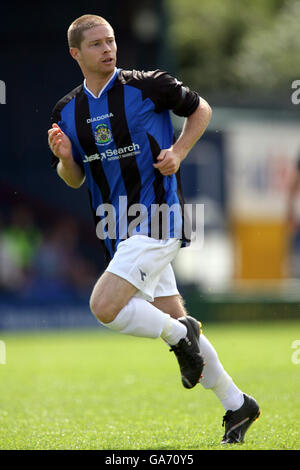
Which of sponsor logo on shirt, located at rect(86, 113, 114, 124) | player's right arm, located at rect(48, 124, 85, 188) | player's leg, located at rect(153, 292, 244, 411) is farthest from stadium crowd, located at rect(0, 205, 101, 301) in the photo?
sponsor logo on shirt, located at rect(86, 113, 114, 124)

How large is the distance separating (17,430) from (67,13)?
10285mm

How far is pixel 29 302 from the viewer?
45.7 feet

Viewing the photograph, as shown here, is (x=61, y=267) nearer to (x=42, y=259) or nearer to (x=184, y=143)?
(x=42, y=259)

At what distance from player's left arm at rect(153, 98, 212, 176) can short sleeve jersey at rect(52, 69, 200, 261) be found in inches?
1.7

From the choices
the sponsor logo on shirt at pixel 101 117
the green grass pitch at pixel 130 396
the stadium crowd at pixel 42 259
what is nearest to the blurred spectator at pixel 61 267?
the stadium crowd at pixel 42 259

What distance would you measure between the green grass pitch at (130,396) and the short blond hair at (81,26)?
6.74 ft

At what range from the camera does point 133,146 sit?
4.71 m

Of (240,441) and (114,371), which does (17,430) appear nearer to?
(240,441)

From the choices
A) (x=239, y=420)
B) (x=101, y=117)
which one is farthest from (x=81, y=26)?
(x=239, y=420)

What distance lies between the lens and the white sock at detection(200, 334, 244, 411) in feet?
15.6

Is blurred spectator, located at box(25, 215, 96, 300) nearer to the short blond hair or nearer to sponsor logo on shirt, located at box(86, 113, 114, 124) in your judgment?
sponsor logo on shirt, located at box(86, 113, 114, 124)

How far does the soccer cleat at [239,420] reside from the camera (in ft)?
15.3

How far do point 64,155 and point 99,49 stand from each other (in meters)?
0.57
